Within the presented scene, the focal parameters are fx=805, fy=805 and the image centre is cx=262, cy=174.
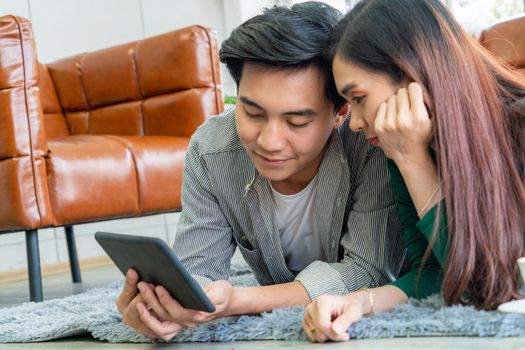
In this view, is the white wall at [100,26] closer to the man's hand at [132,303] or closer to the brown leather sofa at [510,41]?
the brown leather sofa at [510,41]

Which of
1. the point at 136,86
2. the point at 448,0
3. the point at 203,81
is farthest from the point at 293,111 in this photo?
the point at 448,0

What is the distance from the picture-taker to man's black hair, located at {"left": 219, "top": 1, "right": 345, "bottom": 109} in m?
1.37

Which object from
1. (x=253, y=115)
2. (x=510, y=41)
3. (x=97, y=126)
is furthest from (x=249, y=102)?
(x=97, y=126)

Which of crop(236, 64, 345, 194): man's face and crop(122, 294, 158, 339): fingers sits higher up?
Answer: crop(236, 64, 345, 194): man's face

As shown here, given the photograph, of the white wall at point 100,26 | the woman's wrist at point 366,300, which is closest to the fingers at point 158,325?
the woman's wrist at point 366,300

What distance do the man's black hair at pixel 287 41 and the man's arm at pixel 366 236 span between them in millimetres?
146

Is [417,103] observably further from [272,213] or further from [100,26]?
[100,26]

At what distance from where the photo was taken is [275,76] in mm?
1366

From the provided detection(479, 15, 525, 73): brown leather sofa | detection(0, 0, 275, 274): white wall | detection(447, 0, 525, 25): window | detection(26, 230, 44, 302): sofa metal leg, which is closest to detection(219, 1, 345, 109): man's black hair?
detection(479, 15, 525, 73): brown leather sofa

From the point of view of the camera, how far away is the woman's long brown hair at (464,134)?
47.5 inches

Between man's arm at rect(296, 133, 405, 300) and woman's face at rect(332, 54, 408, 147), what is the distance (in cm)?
21

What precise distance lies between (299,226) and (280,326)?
366mm

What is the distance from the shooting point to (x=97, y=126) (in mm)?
3189

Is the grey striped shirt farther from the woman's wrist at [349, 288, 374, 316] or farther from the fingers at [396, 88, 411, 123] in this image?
the fingers at [396, 88, 411, 123]
